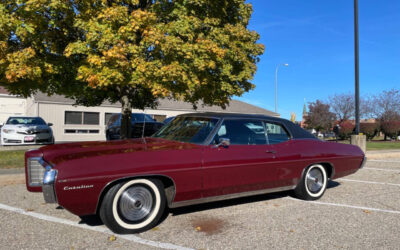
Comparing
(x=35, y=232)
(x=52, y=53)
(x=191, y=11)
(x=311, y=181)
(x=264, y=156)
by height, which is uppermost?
(x=191, y=11)

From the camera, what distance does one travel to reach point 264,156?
430cm

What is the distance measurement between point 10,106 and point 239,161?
32.8 m

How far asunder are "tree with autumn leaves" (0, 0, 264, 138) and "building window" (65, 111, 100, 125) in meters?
15.4

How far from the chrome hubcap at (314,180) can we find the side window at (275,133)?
Result: 2.61ft

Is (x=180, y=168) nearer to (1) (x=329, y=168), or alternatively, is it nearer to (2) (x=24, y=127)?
(1) (x=329, y=168)

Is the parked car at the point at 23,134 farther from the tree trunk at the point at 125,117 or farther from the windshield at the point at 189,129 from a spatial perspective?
the windshield at the point at 189,129

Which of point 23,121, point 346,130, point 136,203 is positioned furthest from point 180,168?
point 346,130

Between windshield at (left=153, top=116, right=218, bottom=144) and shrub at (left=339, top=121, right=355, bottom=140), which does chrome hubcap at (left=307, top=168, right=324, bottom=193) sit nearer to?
windshield at (left=153, top=116, right=218, bottom=144)

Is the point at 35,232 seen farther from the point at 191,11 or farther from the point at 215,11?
the point at 215,11

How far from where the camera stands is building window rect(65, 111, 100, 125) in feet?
78.5

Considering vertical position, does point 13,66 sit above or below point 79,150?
above

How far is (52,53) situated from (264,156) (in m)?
7.44

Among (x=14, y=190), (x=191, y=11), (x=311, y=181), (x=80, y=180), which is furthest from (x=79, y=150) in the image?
(x=191, y=11)

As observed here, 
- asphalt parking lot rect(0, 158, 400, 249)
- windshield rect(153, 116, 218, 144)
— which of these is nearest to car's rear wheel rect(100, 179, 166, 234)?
asphalt parking lot rect(0, 158, 400, 249)
